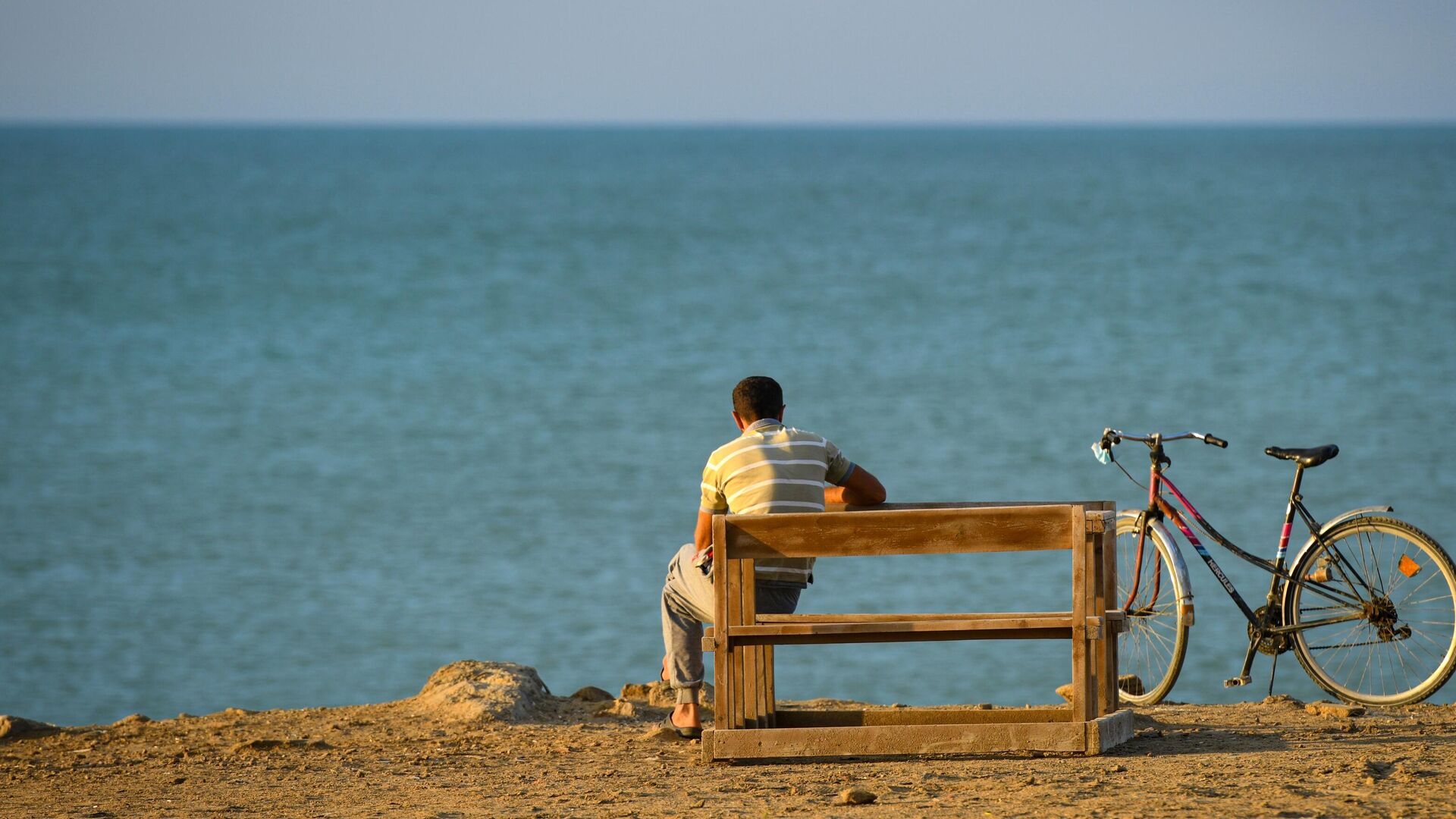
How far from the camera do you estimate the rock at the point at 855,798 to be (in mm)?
5520

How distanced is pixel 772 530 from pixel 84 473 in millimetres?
24910

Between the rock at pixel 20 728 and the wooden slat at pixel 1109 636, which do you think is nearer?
the wooden slat at pixel 1109 636

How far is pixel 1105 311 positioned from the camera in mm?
48312

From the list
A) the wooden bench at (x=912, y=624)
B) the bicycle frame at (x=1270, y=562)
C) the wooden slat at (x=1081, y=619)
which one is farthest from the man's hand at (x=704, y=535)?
the bicycle frame at (x=1270, y=562)

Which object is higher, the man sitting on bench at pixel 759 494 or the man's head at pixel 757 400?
the man's head at pixel 757 400

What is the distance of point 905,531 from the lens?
5.90 metres

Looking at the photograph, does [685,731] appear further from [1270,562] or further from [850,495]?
[1270,562]

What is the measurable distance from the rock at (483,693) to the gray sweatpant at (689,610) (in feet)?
3.98

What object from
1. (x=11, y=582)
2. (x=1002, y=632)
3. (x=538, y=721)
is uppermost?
(x=1002, y=632)

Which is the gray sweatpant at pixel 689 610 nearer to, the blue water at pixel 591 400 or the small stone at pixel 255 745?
the small stone at pixel 255 745

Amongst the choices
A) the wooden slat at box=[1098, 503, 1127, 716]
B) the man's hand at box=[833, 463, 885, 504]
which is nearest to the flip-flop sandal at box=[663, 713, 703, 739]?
the man's hand at box=[833, 463, 885, 504]

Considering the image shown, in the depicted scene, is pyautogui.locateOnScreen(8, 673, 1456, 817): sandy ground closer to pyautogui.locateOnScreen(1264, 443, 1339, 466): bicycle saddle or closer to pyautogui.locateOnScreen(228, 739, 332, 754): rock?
pyautogui.locateOnScreen(228, 739, 332, 754): rock

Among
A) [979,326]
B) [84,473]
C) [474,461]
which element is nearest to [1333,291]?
[979,326]

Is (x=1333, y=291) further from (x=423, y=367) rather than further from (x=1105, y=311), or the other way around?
(x=423, y=367)
